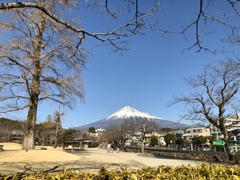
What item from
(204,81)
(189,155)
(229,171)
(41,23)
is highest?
(41,23)

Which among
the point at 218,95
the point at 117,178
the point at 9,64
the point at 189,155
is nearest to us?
the point at 117,178

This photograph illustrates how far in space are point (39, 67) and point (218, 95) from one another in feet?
45.9

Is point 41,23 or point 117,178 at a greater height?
point 41,23

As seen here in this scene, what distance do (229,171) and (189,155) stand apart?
35.3 meters

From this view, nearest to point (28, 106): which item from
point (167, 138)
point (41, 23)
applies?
point (41, 23)

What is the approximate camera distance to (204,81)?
1861cm

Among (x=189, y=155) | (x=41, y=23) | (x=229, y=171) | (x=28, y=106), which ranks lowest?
(x=189, y=155)

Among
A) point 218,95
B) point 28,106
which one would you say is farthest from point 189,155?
point 28,106

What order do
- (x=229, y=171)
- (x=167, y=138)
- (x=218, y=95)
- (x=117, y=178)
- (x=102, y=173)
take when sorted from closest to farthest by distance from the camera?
1. (x=117, y=178)
2. (x=102, y=173)
3. (x=229, y=171)
4. (x=218, y=95)
5. (x=167, y=138)

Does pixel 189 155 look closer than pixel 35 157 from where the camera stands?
No

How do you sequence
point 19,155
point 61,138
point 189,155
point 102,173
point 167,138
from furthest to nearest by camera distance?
point 167,138, point 61,138, point 189,155, point 19,155, point 102,173

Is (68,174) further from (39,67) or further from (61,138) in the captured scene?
(61,138)

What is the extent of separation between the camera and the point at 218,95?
703 inches

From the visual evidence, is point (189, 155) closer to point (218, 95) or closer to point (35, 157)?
point (218, 95)
